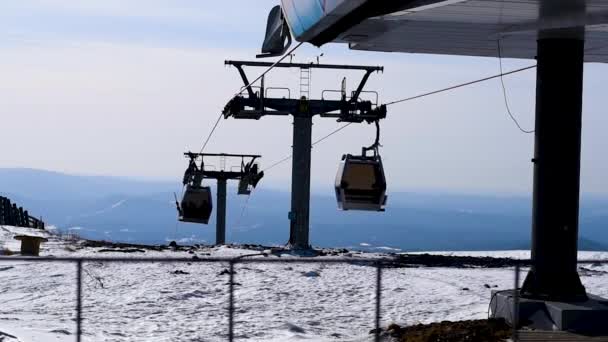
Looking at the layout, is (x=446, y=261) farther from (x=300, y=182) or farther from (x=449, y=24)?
(x=449, y=24)

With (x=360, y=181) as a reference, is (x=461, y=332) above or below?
below

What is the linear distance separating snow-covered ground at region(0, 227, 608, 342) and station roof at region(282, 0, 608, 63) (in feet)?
11.4

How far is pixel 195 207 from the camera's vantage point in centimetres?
3516

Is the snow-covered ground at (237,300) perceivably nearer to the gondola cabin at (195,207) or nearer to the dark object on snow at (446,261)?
the dark object on snow at (446,261)

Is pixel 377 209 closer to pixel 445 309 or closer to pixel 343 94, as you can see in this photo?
pixel 445 309

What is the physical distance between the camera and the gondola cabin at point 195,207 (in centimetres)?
3506

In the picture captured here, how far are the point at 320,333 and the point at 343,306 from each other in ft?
8.07

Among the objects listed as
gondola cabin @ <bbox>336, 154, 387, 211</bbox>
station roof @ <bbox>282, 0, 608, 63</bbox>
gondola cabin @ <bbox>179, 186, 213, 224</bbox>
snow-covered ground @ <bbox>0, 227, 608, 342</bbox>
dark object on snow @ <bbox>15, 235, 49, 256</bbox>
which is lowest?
snow-covered ground @ <bbox>0, 227, 608, 342</bbox>

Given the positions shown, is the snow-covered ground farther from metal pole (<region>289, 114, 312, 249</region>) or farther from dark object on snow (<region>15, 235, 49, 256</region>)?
metal pole (<region>289, 114, 312, 249</region>)

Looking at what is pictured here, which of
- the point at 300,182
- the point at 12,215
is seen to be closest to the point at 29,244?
the point at 300,182

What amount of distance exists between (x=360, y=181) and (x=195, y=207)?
536 inches

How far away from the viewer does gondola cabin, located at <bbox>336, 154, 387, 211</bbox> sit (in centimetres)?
2252

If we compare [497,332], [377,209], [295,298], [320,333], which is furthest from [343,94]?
[497,332]

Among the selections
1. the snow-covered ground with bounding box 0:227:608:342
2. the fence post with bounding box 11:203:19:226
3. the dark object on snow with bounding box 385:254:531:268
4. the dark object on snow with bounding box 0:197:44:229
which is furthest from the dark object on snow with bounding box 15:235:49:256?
the fence post with bounding box 11:203:19:226
